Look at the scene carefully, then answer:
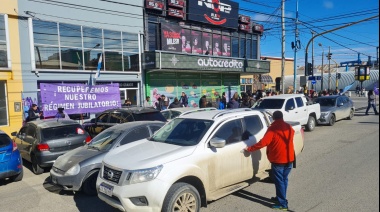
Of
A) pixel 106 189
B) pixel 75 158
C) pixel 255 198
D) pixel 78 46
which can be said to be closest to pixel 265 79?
pixel 78 46

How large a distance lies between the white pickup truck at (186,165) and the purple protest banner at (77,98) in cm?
841

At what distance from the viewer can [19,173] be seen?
6.50 metres

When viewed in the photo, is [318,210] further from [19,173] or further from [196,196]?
[19,173]

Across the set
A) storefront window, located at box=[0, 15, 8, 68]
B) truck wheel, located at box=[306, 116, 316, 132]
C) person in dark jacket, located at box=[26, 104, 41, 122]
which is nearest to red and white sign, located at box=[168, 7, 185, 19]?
storefront window, located at box=[0, 15, 8, 68]

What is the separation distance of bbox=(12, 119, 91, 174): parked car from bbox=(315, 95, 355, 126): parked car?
11.4 meters

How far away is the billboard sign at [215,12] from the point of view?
19312mm

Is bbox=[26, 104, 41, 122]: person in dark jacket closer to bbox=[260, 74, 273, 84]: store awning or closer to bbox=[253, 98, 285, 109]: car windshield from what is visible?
bbox=[253, 98, 285, 109]: car windshield

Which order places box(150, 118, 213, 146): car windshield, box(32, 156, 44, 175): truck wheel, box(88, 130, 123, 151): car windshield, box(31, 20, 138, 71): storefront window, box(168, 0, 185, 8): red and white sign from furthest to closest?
1. box(168, 0, 185, 8): red and white sign
2. box(31, 20, 138, 71): storefront window
3. box(32, 156, 44, 175): truck wheel
4. box(88, 130, 123, 151): car windshield
5. box(150, 118, 213, 146): car windshield

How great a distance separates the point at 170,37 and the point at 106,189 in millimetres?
15106

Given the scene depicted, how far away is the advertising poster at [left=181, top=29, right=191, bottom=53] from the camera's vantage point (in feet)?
62.5

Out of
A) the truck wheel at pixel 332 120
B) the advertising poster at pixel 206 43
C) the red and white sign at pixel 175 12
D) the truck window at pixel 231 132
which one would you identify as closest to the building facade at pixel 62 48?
the red and white sign at pixel 175 12

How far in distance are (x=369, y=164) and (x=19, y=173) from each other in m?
8.43

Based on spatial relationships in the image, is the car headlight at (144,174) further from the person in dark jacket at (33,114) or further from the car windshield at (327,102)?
the car windshield at (327,102)

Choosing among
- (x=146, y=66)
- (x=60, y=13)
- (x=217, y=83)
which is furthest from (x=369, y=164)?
(x=217, y=83)
